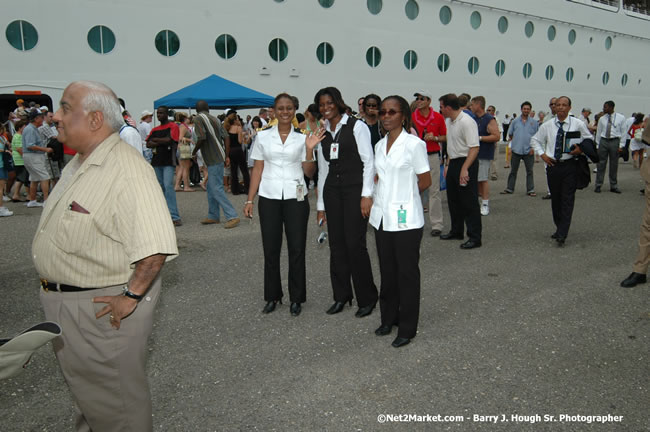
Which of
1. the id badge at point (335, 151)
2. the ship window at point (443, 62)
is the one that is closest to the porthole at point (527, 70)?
the ship window at point (443, 62)

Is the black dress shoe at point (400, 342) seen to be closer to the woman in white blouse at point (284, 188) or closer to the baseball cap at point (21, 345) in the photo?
the woman in white blouse at point (284, 188)

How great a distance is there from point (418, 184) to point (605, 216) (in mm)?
6967

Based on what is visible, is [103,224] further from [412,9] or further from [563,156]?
[412,9]

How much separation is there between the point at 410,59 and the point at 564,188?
21.9m

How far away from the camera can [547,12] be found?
33.6 m

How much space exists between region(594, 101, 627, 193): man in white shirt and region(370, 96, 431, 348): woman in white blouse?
10.2 meters

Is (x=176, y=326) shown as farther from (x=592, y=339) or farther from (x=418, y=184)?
(x=592, y=339)

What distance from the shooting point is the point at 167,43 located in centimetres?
2053

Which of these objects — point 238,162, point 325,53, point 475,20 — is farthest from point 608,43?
point 238,162

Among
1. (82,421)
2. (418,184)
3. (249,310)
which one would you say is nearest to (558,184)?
(418,184)

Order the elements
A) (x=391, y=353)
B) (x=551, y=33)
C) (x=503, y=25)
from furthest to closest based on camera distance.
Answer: (x=551, y=33)
(x=503, y=25)
(x=391, y=353)

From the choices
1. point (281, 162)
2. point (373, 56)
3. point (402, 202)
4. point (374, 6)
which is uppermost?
point (374, 6)

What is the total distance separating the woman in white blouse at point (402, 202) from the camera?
13.4 ft

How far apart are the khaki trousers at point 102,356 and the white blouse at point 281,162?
2.44 meters
